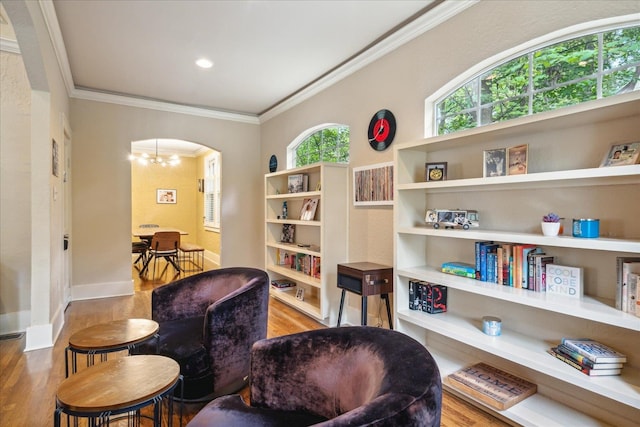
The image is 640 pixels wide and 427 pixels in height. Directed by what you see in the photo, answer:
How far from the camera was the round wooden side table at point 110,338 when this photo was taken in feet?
5.85

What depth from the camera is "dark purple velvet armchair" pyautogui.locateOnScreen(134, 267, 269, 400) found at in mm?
2084

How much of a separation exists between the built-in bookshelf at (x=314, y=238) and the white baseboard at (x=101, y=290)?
208cm

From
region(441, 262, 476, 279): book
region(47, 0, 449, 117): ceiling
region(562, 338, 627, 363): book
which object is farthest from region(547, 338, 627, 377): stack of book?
region(47, 0, 449, 117): ceiling

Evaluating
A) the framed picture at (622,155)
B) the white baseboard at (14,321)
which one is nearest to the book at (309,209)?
the framed picture at (622,155)

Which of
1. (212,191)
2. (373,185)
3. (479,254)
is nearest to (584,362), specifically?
(479,254)

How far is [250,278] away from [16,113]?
3.00m

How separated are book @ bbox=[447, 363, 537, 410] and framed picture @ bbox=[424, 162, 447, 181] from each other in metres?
1.35

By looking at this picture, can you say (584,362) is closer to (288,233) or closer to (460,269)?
(460,269)

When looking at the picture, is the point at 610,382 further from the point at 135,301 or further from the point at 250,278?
the point at 135,301

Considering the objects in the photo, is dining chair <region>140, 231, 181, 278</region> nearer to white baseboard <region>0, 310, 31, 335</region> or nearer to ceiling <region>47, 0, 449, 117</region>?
ceiling <region>47, 0, 449, 117</region>

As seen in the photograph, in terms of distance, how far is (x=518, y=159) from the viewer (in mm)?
2055

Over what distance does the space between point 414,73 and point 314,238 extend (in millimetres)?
2294

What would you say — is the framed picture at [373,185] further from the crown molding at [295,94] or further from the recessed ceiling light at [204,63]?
the recessed ceiling light at [204,63]

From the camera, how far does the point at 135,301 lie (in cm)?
459
